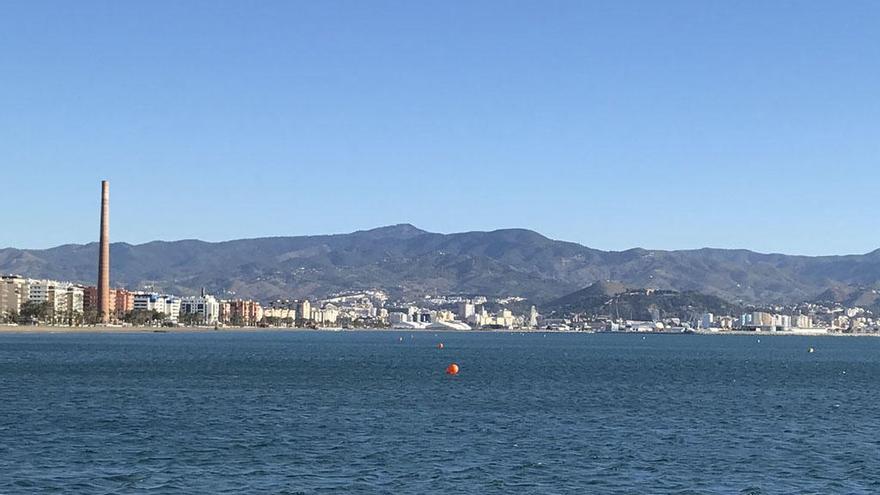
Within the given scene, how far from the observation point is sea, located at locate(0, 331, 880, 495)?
3862 cm

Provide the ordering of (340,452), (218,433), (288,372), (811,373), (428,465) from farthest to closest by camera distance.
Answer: (811,373) < (288,372) < (218,433) < (340,452) < (428,465)

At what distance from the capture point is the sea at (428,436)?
1521 inches

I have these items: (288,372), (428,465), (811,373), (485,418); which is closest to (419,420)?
(485,418)

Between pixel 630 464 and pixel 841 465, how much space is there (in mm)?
7452

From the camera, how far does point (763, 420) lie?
59875 mm

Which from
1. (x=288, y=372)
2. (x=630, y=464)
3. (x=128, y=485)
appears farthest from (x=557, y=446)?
(x=288, y=372)

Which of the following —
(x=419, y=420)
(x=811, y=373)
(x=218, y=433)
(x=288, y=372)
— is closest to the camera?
(x=218, y=433)

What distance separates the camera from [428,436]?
5044 cm

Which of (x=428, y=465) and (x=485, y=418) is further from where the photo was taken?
(x=485, y=418)

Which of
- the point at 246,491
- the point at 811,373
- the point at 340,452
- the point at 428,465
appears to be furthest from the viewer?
the point at 811,373

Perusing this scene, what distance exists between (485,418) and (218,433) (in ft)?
44.3

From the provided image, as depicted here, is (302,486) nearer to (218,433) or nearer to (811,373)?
(218,433)

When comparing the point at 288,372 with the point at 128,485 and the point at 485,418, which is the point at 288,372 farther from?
the point at 128,485

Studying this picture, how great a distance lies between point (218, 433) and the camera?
5050 centimetres
